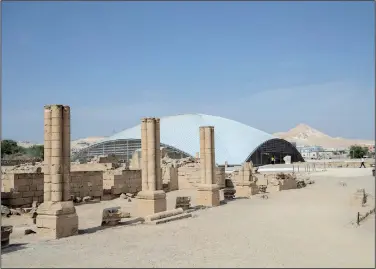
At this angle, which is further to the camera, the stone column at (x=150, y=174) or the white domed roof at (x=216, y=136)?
the white domed roof at (x=216, y=136)

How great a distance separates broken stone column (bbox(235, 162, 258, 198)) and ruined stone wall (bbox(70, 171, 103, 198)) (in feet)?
22.8

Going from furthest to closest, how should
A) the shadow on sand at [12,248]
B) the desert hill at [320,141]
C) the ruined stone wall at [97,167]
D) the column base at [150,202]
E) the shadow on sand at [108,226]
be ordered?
the desert hill at [320,141], the ruined stone wall at [97,167], the column base at [150,202], the shadow on sand at [108,226], the shadow on sand at [12,248]

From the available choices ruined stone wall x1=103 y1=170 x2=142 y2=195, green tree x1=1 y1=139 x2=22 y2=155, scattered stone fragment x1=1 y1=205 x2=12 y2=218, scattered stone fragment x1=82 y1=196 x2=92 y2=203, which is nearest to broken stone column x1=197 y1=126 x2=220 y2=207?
scattered stone fragment x1=82 y1=196 x2=92 y2=203

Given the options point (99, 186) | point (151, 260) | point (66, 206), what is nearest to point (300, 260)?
point (151, 260)

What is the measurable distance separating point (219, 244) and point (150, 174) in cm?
522

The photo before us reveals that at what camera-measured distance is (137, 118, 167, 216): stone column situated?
12.3 m

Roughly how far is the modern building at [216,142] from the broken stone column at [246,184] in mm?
27282

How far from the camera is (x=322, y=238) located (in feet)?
26.1

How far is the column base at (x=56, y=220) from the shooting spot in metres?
9.03

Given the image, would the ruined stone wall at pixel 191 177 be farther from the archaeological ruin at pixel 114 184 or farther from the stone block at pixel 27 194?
the stone block at pixel 27 194

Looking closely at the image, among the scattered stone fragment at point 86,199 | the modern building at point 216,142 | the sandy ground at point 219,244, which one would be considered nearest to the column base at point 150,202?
the sandy ground at point 219,244

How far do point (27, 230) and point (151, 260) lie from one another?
15.3ft

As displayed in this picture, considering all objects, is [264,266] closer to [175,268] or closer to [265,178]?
[175,268]

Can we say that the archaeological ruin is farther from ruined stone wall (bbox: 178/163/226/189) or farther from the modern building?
the modern building
